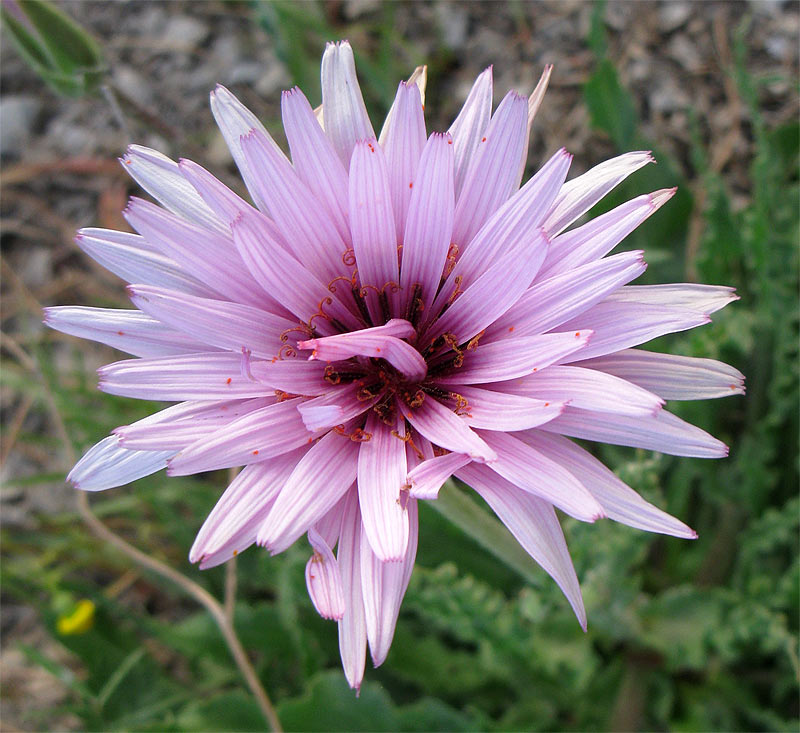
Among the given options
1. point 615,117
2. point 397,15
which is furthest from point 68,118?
point 615,117

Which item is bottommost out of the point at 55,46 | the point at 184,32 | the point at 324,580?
the point at 324,580

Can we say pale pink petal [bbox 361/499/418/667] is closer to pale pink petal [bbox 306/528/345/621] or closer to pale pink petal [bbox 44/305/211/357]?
pale pink petal [bbox 306/528/345/621]

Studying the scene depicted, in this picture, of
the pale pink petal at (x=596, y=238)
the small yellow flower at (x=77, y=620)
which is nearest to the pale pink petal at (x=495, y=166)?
the pale pink petal at (x=596, y=238)

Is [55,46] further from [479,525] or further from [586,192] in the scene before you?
[479,525]

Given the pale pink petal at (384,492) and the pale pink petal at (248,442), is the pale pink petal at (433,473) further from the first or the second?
the pale pink petal at (248,442)

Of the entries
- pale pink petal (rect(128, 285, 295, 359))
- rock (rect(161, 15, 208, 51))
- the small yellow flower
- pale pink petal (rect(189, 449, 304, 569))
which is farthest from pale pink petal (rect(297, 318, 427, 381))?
rock (rect(161, 15, 208, 51))

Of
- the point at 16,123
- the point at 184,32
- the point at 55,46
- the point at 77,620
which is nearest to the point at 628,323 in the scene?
the point at 55,46
